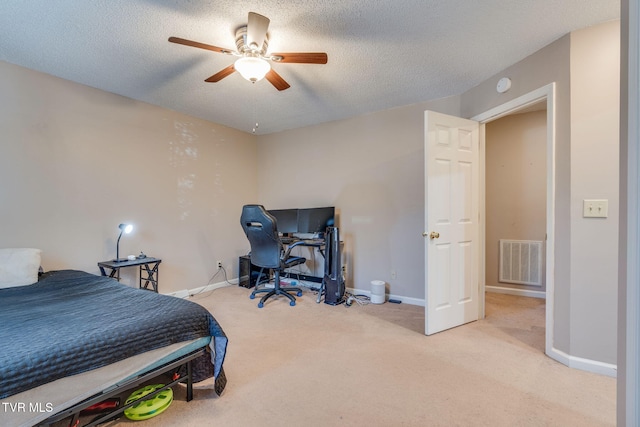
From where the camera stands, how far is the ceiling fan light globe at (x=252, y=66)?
1938 millimetres

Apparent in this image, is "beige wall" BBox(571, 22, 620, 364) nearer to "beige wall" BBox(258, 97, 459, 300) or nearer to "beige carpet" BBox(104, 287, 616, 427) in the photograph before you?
"beige carpet" BBox(104, 287, 616, 427)

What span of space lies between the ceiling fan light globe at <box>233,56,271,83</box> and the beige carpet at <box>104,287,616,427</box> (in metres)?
2.08

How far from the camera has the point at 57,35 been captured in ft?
6.66

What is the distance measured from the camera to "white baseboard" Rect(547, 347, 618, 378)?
1863mm

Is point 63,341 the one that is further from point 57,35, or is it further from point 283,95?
point 283,95

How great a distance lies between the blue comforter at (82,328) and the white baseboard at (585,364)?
2337mm

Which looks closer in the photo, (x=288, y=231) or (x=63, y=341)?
(x=63, y=341)

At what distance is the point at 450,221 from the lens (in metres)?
2.65

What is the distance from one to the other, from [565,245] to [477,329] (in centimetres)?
109

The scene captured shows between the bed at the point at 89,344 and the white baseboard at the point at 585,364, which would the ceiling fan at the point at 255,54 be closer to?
the bed at the point at 89,344

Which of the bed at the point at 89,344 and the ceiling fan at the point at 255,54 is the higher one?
the ceiling fan at the point at 255,54

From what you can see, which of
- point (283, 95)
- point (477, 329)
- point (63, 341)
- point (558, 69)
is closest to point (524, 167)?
point (558, 69)

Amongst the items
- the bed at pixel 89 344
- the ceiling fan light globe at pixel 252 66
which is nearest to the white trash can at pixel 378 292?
the bed at pixel 89 344

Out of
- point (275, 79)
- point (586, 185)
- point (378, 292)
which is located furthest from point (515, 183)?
point (275, 79)
